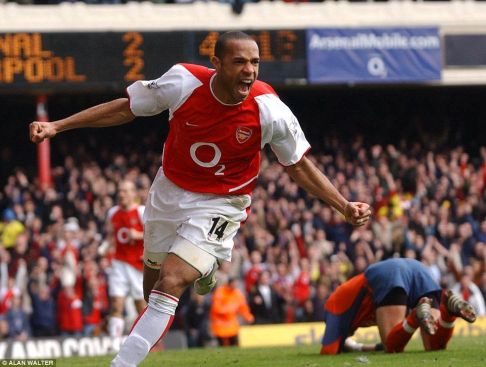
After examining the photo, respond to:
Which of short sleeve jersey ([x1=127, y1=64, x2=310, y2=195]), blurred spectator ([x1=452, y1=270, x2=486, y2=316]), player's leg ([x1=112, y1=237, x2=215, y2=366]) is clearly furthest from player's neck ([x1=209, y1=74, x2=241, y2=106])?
blurred spectator ([x1=452, y1=270, x2=486, y2=316])

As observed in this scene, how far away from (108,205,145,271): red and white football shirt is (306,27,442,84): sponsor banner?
12.6 meters

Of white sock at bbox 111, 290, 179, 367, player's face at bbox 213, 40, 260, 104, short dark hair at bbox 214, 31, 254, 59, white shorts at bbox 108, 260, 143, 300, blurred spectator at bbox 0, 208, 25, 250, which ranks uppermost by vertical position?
short dark hair at bbox 214, 31, 254, 59

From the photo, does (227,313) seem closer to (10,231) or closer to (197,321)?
(197,321)

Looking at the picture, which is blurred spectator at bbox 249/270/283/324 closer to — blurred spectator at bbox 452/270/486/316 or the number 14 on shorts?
blurred spectator at bbox 452/270/486/316

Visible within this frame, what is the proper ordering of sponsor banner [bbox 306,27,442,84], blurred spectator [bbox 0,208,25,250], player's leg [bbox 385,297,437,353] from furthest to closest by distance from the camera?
sponsor banner [bbox 306,27,442,84] → blurred spectator [bbox 0,208,25,250] → player's leg [bbox 385,297,437,353]

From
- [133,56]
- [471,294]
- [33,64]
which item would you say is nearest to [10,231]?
[33,64]

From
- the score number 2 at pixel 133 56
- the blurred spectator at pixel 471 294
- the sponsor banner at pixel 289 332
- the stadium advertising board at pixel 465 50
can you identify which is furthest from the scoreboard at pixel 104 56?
the sponsor banner at pixel 289 332

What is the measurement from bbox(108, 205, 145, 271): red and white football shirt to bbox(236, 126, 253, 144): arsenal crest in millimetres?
7108

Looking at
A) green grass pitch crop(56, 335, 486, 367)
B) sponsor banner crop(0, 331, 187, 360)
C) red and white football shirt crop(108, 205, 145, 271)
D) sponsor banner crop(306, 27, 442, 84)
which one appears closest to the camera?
green grass pitch crop(56, 335, 486, 367)

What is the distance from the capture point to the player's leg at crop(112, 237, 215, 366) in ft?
26.0

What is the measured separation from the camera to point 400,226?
911 inches

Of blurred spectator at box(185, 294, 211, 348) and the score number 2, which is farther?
the score number 2

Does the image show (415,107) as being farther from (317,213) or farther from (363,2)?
(317,213)

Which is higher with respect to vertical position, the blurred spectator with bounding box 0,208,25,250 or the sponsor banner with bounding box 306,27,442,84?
the sponsor banner with bounding box 306,27,442,84
